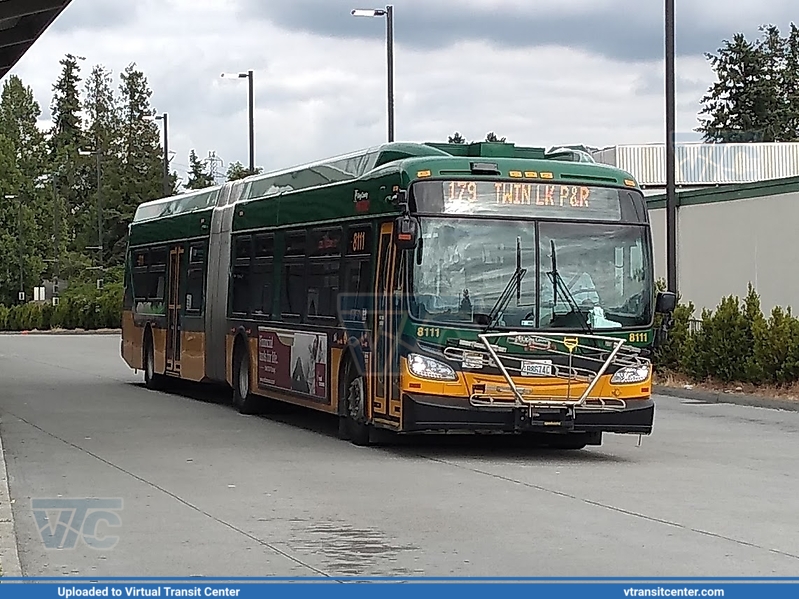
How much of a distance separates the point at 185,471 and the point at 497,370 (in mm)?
3236

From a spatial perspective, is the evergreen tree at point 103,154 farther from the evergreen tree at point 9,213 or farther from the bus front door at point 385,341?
the bus front door at point 385,341

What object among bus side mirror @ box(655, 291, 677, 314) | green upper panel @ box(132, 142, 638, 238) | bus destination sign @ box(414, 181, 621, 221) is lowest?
bus side mirror @ box(655, 291, 677, 314)

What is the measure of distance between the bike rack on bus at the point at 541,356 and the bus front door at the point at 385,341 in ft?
2.33

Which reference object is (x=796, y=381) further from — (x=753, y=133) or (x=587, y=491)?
(x=753, y=133)

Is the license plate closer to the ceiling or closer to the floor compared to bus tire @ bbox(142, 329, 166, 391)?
closer to the ceiling

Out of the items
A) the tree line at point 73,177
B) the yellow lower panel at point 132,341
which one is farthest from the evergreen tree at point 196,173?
the yellow lower panel at point 132,341

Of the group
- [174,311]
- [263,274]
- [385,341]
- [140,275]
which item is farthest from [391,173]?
[140,275]

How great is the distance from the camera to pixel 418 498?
12.5 meters

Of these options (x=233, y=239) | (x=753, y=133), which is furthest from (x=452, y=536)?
(x=753, y=133)

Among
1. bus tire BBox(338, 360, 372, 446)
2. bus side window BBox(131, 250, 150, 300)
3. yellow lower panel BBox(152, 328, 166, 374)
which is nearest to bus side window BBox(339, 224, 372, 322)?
bus tire BBox(338, 360, 372, 446)

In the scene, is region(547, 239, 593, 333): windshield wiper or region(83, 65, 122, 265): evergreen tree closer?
region(547, 239, 593, 333): windshield wiper

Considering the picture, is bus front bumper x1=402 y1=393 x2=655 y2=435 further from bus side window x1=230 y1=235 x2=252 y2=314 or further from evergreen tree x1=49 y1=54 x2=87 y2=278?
evergreen tree x1=49 y1=54 x2=87 y2=278

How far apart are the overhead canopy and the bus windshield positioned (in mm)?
8598

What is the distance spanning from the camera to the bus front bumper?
15023mm
